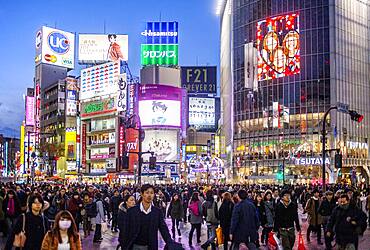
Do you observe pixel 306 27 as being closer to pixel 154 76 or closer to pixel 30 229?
pixel 154 76

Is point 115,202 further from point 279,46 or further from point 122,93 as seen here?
point 122,93

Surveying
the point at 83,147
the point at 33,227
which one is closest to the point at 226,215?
the point at 33,227

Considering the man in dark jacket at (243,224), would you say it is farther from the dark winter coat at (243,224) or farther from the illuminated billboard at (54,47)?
the illuminated billboard at (54,47)

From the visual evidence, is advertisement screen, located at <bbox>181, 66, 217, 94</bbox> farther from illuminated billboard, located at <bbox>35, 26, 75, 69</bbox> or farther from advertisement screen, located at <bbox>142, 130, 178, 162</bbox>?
advertisement screen, located at <bbox>142, 130, 178, 162</bbox>

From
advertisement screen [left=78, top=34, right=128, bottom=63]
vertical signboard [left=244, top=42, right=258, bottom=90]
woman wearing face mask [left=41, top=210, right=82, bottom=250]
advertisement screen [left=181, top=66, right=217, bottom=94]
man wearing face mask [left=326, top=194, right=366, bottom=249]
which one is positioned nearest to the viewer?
woman wearing face mask [left=41, top=210, right=82, bottom=250]

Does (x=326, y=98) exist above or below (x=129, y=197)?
above

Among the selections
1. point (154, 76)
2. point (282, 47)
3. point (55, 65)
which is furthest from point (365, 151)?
point (55, 65)

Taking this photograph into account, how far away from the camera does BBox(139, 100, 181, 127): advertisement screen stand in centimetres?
9106

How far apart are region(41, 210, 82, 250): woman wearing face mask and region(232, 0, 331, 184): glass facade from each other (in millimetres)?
72541

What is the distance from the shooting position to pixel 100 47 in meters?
115

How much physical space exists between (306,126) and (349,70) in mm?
10094

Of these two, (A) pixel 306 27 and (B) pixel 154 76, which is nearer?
(A) pixel 306 27

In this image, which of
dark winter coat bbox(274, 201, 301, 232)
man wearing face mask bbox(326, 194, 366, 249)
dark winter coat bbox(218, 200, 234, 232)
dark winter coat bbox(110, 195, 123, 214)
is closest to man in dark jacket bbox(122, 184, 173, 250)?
man wearing face mask bbox(326, 194, 366, 249)

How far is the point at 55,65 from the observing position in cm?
13212
